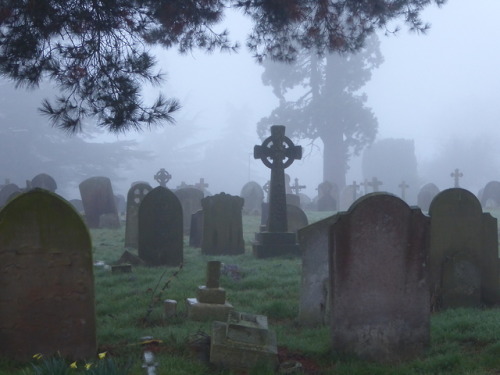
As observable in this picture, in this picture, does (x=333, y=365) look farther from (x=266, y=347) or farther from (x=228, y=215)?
(x=228, y=215)

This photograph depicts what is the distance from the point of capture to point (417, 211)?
5.98m

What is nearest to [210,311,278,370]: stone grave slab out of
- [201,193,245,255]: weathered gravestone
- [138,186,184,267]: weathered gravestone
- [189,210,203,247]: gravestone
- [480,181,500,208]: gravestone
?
[138,186,184,267]: weathered gravestone

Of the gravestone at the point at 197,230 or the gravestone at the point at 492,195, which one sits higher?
the gravestone at the point at 492,195

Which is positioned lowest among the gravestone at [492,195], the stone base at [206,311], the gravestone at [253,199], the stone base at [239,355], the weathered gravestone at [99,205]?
the stone base at [239,355]

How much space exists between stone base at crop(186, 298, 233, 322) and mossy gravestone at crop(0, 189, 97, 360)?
1872mm

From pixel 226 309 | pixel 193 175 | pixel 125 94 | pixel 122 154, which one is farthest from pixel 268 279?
pixel 193 175

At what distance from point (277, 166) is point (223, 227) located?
5.51ft

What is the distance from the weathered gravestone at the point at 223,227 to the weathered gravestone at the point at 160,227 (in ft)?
6.98

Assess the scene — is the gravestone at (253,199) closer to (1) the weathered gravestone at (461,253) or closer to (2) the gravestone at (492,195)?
(2) the gravestone at (492,195)

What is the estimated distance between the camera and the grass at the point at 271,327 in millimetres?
5477

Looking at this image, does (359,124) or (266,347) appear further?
(359,124)

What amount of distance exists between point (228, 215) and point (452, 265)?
6.54 m

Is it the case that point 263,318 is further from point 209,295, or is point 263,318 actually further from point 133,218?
point 133,218

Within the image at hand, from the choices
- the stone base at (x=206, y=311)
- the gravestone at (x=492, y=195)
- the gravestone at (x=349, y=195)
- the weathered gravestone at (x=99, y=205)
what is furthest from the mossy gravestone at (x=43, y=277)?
the gravestone at (x=349, y=195)
